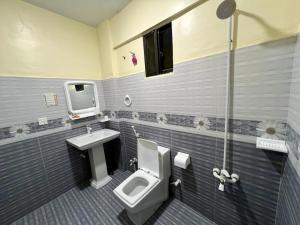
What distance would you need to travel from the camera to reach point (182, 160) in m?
1.37

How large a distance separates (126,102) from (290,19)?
1798 millimetres

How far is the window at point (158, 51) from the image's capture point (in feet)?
5.11

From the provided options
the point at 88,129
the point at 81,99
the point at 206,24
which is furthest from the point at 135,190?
the point at 206,24

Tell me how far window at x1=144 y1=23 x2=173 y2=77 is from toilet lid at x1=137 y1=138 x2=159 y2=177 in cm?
90

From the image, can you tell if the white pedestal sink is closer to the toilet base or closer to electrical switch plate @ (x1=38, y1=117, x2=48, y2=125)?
electrical switch plate @ (x1=38, y1=117, x2=48, y2=125)

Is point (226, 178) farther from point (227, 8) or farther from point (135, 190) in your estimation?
point (227, 8)

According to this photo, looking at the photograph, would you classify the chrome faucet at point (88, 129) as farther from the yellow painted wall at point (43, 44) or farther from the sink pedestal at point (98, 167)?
the yellow painted wall at point (43, 44)

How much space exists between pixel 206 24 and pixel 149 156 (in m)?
1.49

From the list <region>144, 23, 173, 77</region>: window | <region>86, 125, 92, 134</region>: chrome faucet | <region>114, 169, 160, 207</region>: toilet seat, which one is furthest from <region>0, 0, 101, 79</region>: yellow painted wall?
<region>114, 169, 160, 207</region>: toilet seat

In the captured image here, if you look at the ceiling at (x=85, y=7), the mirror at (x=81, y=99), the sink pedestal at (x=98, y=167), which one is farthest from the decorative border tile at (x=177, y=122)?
the ceiling at (x=85, y=7)

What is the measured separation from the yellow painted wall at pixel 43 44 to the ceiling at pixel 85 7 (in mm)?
92

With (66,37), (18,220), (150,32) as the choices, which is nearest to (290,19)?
(150,32)

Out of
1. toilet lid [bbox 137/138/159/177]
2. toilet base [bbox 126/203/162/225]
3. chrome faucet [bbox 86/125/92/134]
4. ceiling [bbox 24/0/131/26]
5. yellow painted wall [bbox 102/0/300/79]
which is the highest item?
ceiling [bbox 24/0/131/26]

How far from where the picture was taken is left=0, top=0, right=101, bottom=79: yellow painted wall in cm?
142
